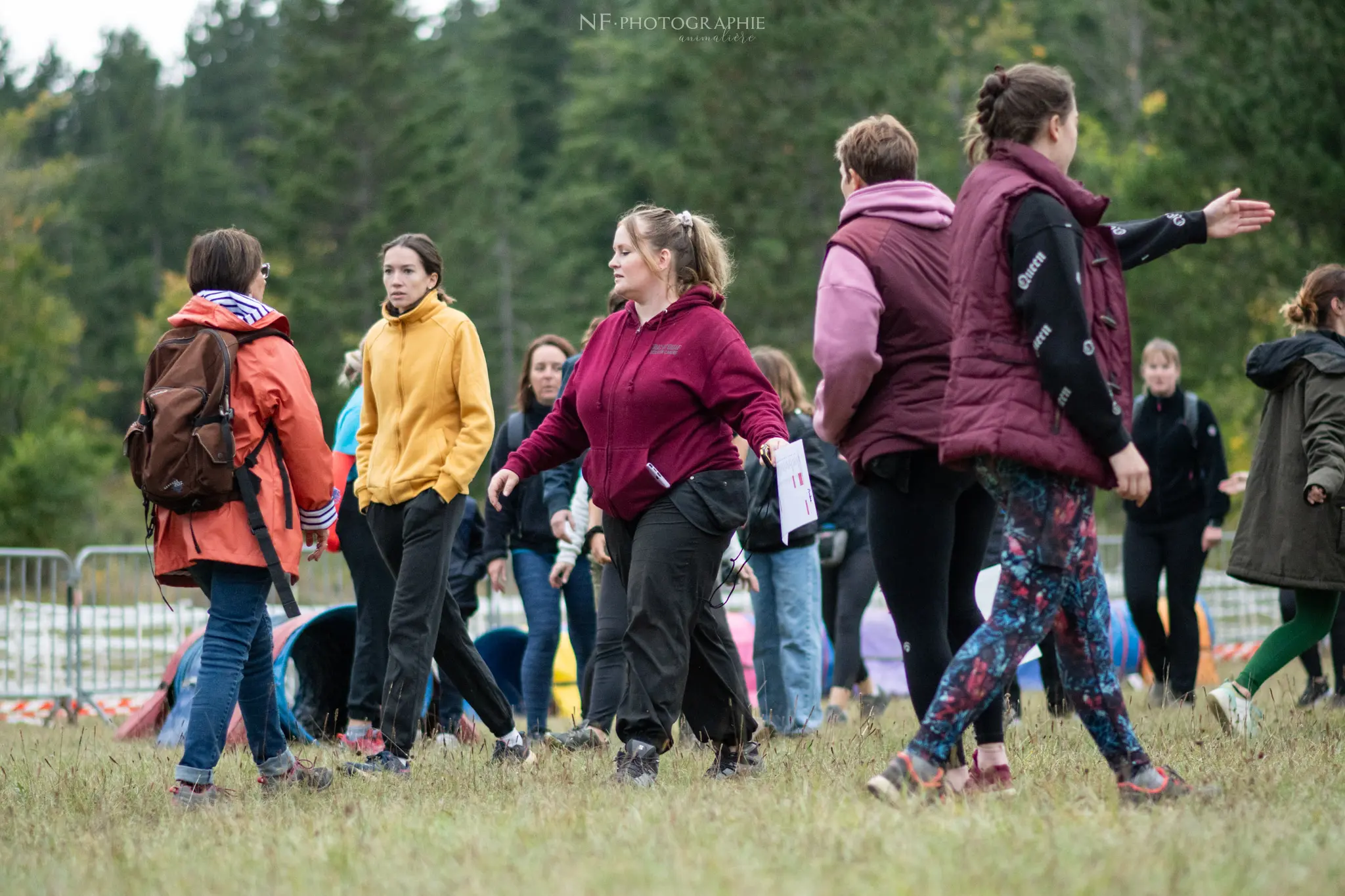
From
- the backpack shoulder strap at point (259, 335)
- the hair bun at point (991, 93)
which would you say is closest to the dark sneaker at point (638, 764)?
the backpack shoulder strap at point (259, 335)

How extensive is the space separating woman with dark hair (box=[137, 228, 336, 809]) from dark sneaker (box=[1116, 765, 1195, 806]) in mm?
2742

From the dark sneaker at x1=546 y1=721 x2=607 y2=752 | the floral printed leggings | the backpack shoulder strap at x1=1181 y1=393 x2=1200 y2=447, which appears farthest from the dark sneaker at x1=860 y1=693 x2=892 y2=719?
the floral printed leggings

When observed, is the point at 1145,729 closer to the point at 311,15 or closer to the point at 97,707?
the point at 97,707

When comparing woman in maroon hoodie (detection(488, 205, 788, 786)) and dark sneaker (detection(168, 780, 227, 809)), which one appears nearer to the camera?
dark sneaker (detection(168, 780, 227, 809))

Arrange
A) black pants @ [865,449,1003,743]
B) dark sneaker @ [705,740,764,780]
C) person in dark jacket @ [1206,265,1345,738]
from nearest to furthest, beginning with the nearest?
black pants @ [865,449,1003,743], dark sneaker @ [705,740,764,780], person in dark jacket @ [1206,265,1345,738]

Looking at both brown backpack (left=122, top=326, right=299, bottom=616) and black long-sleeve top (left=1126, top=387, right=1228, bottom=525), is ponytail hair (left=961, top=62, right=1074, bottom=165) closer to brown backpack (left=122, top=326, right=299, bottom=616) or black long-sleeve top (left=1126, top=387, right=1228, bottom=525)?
brown backpack (left=122, top=326, right=299, bottom=616)

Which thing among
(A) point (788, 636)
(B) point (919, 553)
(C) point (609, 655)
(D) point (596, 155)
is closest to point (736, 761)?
(B) point (919, 553)

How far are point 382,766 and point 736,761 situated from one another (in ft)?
4.50

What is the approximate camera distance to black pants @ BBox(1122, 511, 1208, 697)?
28.8 feet

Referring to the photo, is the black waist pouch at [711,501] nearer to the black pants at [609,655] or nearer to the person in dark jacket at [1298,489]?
the black pants at [609,655]

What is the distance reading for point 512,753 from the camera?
6035mm

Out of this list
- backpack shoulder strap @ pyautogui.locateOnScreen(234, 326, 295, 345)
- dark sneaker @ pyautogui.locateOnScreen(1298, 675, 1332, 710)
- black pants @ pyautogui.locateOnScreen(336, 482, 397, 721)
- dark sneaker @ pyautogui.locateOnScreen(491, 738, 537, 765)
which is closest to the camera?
backpack shoulder strap @ pyautogui.locateOnScreen(234, 326, 295, 345)

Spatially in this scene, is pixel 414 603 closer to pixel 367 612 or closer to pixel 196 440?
pixel 196 440

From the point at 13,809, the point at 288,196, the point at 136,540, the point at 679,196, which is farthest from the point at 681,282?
the point at 288,196
